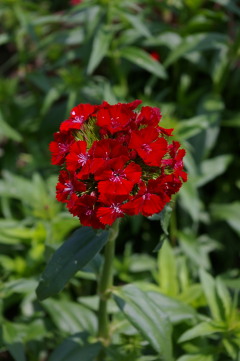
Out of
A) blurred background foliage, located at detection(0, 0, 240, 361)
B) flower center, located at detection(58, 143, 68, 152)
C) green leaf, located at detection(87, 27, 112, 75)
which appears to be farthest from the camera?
green leaf, located at detection(87, 27, 112, 75)

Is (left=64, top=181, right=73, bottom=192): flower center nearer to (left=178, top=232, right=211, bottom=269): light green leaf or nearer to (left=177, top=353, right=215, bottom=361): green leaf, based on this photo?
(left=177, top=353, right=215, bottom=361): green leaf

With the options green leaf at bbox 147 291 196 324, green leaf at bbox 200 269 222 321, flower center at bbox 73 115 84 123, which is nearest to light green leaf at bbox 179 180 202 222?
green leaf at bbox 200 269 222 321

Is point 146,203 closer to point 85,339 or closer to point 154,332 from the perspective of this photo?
point 154,332

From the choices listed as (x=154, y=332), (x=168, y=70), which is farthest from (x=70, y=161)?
(x=168, y=70)

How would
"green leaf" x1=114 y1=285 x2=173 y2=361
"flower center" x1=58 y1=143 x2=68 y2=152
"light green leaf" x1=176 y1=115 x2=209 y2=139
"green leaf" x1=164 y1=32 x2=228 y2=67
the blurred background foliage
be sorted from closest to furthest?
"flower center" x1=58 y1=143 x2=68 y2=152 < "green leaf" x1=114 y1=285 x2=173 y2=361 < the blurred background foliage < "light green leaf" x1=176 y1=115 x2=209 y2=139 < "green leaf" x1=164 y1=32 x2=228 y2=67

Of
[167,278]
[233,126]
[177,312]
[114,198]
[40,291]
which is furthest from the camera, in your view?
[233,126]

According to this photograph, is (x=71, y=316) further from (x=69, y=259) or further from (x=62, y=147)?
(x=62, y=147)
